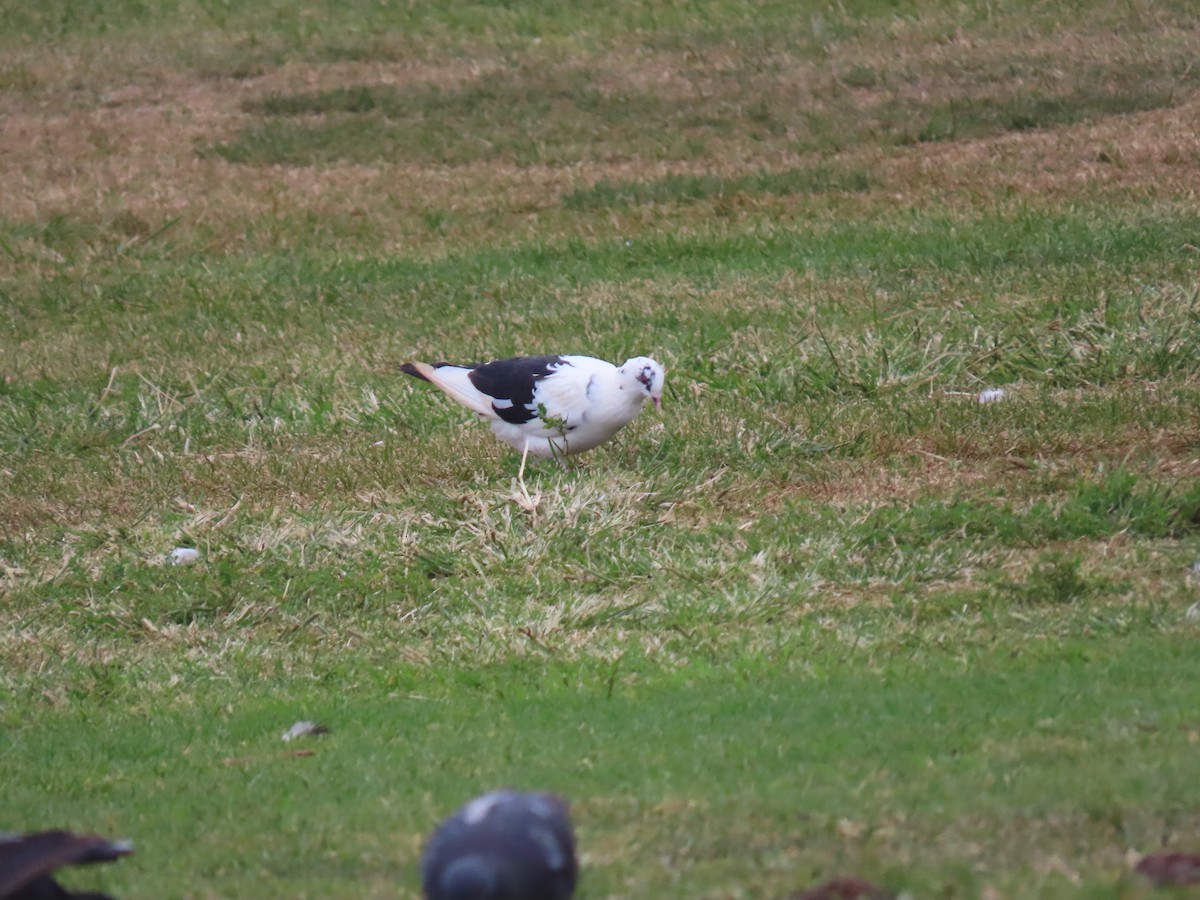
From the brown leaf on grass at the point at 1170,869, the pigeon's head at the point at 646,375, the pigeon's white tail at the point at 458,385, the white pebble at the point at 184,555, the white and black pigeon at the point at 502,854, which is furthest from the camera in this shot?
the pigeon's white tail at the point at 458,385

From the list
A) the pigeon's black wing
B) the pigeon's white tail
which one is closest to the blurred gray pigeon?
the pigeon's black wing

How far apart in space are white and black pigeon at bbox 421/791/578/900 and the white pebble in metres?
4.92

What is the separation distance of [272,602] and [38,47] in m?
19.5

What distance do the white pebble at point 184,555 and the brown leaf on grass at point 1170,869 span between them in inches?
221

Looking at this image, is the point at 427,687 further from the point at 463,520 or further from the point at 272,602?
the point at 463,520

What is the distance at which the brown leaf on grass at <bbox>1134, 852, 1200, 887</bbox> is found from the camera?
3955 millimetres

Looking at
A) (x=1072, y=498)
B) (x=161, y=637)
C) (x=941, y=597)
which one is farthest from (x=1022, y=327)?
(x=161, y=637)

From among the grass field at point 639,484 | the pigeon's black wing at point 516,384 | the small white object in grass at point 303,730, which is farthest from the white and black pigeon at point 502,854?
the pigeon's black wing at point 516,384

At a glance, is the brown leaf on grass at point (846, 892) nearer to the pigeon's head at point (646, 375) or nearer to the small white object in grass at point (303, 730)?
the small white object in grass at point (303, 730)

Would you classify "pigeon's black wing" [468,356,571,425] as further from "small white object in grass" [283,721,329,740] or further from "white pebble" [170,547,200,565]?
"small white object in grass" [283,721,329,740]

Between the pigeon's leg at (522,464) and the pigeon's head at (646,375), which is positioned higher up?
the pigeon's head at (646,375)

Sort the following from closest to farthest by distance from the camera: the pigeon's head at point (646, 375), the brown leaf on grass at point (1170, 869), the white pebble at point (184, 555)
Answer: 1. the brown leaf on grass at point (1170, 869)
2. the white pebble at point (184, 555)
3. the pigeon's head at point (646, 375)

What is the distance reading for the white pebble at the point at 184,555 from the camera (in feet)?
28.1

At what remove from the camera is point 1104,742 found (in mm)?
5328
